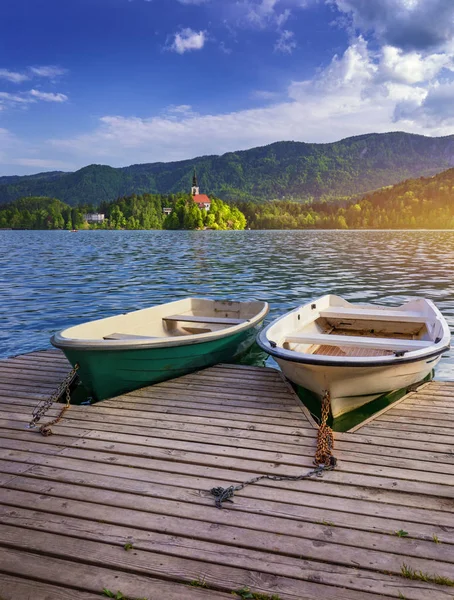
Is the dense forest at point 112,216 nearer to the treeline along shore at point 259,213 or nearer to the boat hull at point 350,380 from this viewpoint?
the treeline along shore at point 259,213

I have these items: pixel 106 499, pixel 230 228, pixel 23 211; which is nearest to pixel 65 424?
pixel 106 499

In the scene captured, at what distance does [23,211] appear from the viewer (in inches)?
6890

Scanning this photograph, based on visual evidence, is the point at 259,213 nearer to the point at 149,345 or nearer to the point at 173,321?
the point at 173,321

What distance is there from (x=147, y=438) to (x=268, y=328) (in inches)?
93.2

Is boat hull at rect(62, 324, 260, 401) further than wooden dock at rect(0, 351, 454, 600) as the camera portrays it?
Yes

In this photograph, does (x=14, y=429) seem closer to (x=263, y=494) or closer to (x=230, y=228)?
(x=263, y=494)

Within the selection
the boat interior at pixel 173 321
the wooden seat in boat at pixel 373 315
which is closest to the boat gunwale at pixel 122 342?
the boat interior at pixel 173 321

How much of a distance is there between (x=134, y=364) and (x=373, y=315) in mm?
4283

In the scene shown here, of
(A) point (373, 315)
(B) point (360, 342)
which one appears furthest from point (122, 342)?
(A) point (373, 315)

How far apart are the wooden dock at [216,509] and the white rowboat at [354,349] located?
14.8 inches

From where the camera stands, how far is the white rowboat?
4977mm

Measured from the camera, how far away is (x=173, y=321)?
810 centimetres

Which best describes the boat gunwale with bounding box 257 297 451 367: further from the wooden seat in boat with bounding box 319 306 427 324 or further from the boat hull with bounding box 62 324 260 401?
the wooden seat in boat with bounding box 319 306 427 324

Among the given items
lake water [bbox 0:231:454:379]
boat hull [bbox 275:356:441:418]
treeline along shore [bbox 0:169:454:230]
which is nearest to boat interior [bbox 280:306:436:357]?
boat hull [bbox 275:356:441:418]
